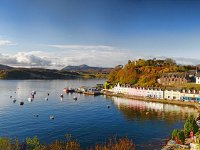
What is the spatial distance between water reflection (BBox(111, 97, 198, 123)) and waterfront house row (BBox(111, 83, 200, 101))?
27.8 feet

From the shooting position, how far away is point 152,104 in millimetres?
104188

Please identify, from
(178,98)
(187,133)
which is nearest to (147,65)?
(178,98)

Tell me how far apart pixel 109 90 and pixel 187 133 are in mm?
96368

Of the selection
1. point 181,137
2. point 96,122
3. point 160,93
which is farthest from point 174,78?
point 181,137

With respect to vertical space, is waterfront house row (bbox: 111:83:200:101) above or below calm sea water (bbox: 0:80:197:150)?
above

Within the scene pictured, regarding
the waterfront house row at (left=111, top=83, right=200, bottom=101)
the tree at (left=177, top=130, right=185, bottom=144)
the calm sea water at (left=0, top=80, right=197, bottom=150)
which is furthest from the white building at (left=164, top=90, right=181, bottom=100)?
the tree at (left=177, top=130, right=185, bottom=144)

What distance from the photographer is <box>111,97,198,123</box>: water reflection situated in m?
79.0

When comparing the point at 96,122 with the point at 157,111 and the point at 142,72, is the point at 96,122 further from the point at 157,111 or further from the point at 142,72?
the point at 142,72

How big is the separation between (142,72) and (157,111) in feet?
233

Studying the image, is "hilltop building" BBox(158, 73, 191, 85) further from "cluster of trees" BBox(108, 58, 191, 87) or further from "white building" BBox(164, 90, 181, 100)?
"white building" BBox(164, 90, 181, 100)

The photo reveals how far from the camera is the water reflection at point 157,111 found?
79.0 m

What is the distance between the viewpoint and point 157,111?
88.6 meters

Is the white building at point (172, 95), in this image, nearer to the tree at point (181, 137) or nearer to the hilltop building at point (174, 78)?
the hilltop building at point (174, 78)

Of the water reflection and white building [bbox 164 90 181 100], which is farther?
white building [bbox 164 90 181 100]
